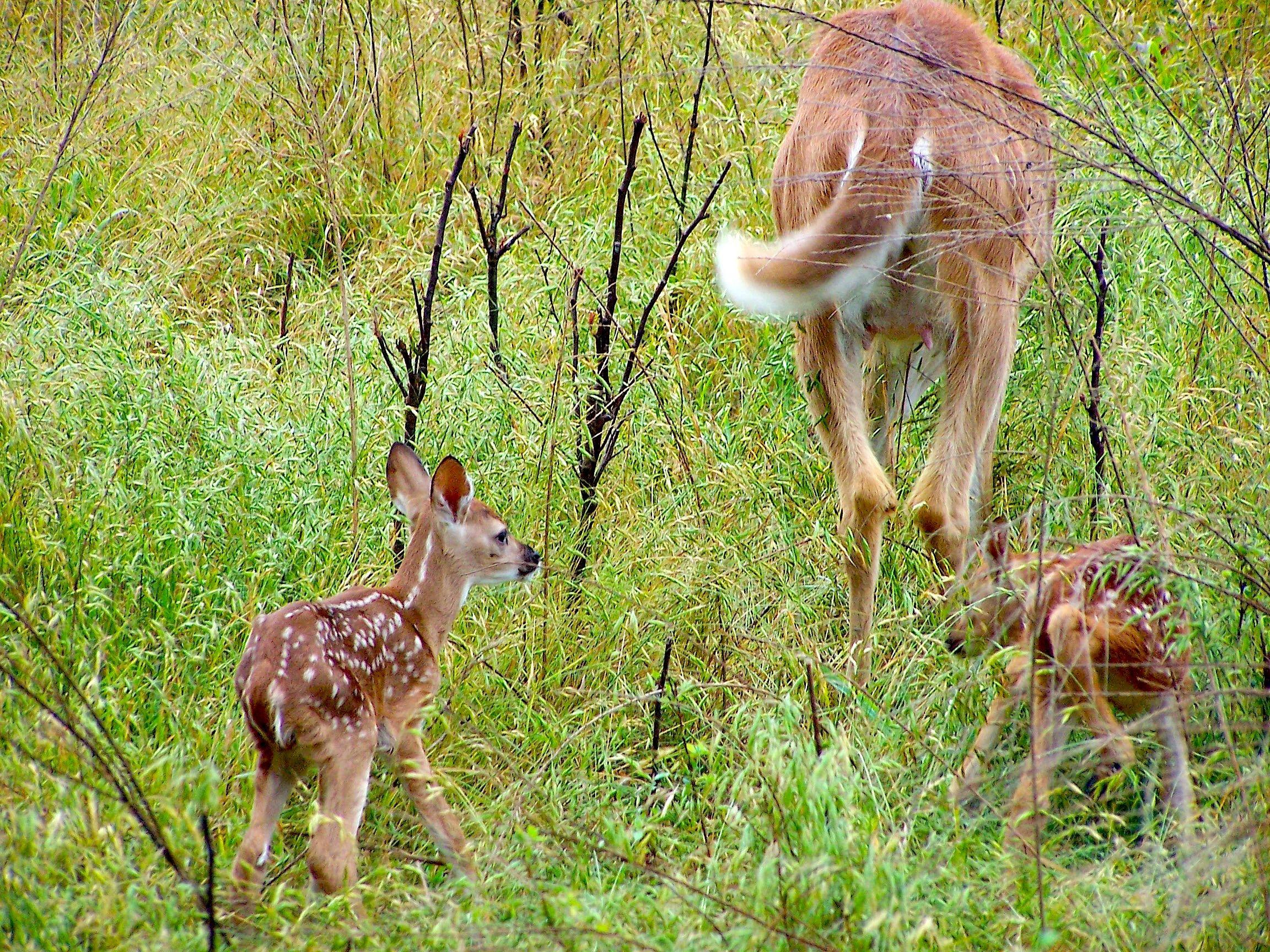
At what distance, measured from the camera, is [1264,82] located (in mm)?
6184

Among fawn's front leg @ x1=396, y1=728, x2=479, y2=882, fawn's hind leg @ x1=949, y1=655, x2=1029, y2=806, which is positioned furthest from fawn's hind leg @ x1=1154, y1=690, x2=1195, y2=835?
fawn's front leg @ x1=396, y1=728, x2=479, y2=882

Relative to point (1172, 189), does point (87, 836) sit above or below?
below

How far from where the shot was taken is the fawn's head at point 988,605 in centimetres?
373

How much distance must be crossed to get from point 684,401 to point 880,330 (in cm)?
87

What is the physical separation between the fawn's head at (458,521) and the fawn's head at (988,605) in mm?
1174

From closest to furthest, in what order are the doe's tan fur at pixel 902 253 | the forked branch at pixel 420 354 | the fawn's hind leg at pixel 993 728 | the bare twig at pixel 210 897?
1. the bare twig at pixel 210 897
2. the fawn's hind leg at pixel 993 728
3. the doe's tan fur at pixel 902 253
4. the forked branch at pixel 420 354

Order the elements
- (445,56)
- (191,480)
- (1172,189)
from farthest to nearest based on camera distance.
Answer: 1. (445,56)
2. (191,480)
3. (1172,189)

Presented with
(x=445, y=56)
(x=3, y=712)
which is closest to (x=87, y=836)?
(x=3, y=712)

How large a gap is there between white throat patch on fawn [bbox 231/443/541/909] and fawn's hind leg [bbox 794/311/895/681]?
3.54 ft

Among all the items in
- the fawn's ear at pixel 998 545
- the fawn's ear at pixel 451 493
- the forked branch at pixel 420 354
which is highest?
the forked branch at pixel 420 354

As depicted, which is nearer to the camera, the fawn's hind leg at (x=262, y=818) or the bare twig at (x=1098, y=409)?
the fawn's hind leg at (x=262, y=818)

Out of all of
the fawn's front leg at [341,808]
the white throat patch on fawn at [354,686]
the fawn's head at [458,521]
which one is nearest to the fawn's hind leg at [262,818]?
the white throat patch on fawn at [354,686]

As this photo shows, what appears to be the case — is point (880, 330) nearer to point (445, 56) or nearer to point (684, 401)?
point (684, 401)

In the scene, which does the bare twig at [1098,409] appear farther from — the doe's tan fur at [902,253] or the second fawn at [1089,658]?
the second fawn at [1089,658]
